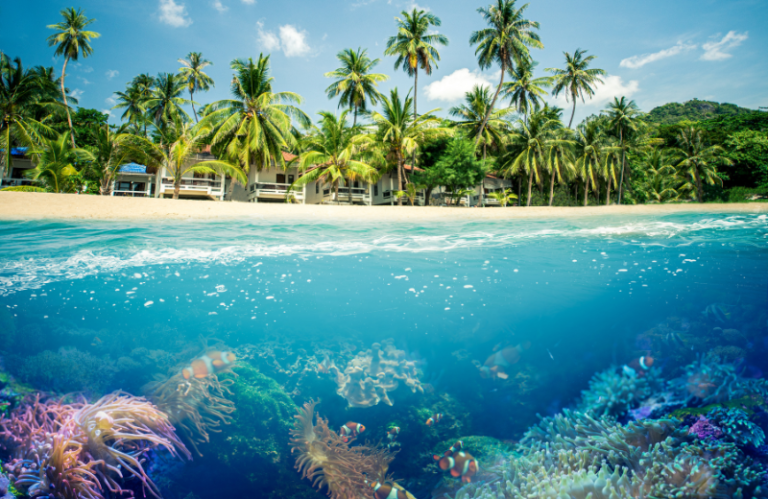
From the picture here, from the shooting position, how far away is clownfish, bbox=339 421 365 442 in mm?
4031

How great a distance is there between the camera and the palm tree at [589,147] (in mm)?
35812

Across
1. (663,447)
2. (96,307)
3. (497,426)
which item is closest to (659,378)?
(663,447)

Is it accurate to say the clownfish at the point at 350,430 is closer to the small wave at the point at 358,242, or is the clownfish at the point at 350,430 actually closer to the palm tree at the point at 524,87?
the small wave at the point at 358,242

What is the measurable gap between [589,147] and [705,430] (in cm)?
3805

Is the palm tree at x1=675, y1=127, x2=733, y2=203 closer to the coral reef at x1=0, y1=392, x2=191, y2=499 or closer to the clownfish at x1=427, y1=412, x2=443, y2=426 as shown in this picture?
the clownfish at x1=427, y1=412, x2=443, y2=426

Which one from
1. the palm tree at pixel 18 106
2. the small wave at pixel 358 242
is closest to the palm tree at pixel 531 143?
the small wave at pixel 358 242

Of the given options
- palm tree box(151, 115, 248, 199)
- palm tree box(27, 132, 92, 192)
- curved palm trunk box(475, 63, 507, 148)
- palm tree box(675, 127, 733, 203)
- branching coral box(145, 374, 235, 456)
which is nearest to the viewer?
branching coral box(145, 374, 235, 456)

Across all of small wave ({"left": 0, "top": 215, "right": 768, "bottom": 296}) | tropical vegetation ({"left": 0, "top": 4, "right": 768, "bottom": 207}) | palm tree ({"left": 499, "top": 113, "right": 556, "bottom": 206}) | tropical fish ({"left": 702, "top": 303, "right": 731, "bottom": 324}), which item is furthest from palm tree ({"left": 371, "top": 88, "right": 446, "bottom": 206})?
tropical fish ({"left": 702, "top": 303, "right": 731, "bottom": 324})

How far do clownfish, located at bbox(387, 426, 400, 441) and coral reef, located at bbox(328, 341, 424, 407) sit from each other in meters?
0.38

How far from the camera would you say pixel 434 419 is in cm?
429

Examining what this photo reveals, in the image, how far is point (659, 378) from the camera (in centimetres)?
461

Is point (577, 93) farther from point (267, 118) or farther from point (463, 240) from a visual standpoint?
point (463, 240)

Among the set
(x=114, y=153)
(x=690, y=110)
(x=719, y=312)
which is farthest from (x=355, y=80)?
(x=690, y=110)

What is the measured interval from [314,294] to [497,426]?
3.87 m
